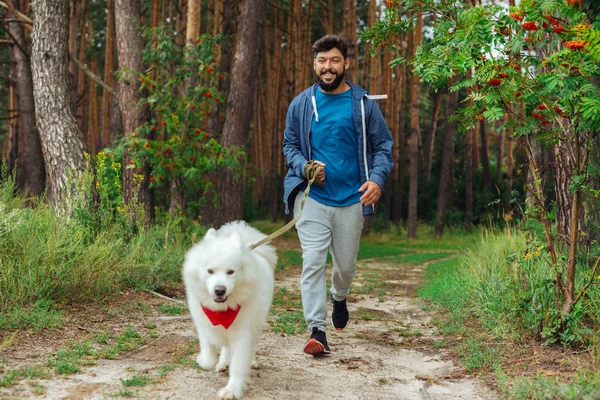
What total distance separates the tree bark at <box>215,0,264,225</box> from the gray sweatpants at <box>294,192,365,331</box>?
7769mm

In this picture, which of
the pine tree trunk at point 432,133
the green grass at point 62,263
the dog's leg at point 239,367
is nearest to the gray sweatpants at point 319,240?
the dog's leg at point 239,367

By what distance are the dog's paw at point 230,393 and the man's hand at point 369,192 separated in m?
1.95

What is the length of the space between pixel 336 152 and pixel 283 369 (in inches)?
72.5

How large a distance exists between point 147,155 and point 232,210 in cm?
354

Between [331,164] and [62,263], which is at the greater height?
[331,164]

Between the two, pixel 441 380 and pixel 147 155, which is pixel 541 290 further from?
pixel 147 155

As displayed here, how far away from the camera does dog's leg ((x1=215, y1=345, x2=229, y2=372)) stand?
4.66 m

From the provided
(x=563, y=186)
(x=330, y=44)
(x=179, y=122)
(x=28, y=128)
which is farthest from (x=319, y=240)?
(x=28, y=128)

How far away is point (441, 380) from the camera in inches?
193

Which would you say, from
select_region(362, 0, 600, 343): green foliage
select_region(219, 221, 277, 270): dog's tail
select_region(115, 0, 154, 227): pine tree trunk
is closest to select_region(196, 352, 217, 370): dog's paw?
select_region(219, 221, 277, 270): dog's tail

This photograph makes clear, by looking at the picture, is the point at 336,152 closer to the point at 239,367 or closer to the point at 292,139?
the point at 292,139

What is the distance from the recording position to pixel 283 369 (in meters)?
4.85

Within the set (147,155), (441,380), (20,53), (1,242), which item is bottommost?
(441,380)

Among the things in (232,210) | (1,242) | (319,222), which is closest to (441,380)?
(319,222)
